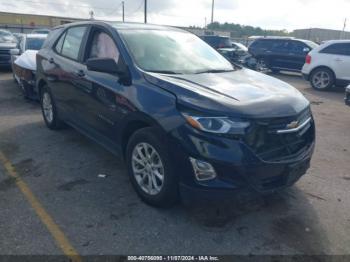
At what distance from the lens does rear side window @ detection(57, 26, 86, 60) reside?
4629 mm

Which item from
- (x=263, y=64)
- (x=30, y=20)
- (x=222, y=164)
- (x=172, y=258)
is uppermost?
(x=30, y=20)

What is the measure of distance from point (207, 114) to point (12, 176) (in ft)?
8.72

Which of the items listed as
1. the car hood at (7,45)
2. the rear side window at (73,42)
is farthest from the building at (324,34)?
the rear side window at (73,42)

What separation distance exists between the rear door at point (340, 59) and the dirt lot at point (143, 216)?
6992 millimetres

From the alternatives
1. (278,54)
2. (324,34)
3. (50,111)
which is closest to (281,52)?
(278,54)

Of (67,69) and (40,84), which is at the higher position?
(67,69)

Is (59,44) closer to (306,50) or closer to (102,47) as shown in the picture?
(102,47)

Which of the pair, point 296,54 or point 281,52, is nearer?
point 296,54

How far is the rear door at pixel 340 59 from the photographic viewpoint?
35.1 ft

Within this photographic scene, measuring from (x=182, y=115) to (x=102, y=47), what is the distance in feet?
5.88

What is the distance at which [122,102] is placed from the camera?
3547mm

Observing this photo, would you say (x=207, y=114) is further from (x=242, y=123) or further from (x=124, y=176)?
(x=124, y=176)

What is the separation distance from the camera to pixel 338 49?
11.0 meters

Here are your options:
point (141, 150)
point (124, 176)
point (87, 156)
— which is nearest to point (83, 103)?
point (87, 156)
